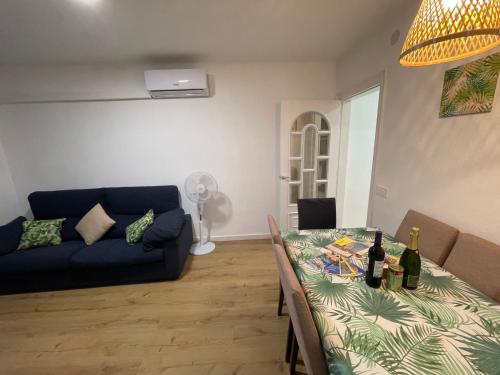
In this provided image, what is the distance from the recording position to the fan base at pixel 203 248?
9.22 feet

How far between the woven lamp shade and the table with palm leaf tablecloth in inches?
38.6

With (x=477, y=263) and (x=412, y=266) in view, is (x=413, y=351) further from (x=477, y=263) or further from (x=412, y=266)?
(x=477, y=263)

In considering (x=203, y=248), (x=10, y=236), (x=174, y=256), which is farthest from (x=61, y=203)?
(x=203, y=248)

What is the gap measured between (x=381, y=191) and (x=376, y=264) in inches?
49.5

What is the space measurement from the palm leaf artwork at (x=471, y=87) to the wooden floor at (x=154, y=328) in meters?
1.92

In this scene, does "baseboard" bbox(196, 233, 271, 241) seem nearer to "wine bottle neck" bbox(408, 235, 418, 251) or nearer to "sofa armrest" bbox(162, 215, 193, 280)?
"sofa armrest" bbox(162, 215, 193, 280)

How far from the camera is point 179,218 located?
2449 millimetres

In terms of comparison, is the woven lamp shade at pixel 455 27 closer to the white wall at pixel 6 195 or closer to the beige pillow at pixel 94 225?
the beige pillow at pixel 94 225

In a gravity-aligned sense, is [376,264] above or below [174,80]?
below

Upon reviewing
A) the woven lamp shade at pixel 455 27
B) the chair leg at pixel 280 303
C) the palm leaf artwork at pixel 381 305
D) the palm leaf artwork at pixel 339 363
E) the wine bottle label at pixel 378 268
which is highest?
the woven lamp shade at pixel 455 27

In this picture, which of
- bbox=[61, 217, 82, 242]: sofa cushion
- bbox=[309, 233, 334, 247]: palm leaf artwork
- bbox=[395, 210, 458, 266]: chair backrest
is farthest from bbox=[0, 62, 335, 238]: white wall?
bbox=[395, 210, 458, 266]: chair backrest

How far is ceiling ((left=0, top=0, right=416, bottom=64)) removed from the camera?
160cm

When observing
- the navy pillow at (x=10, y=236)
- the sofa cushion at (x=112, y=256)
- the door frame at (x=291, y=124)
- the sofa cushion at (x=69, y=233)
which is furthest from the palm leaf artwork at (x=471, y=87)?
the navy pillow at (x=10, y=236)

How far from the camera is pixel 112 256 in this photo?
6.93 feet
